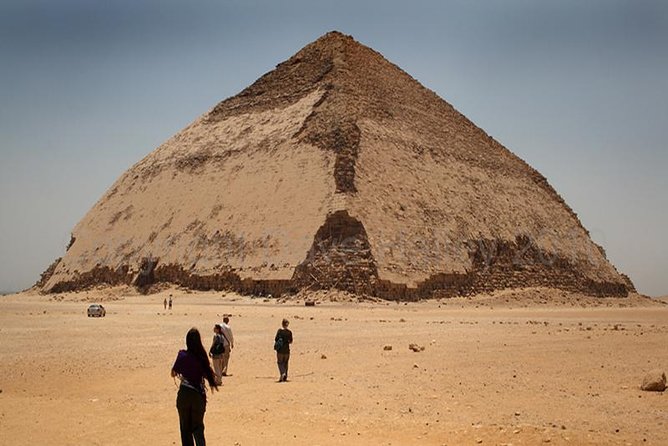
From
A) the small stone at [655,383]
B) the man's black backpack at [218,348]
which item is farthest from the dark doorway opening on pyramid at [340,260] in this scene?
the small stone at [655,383]

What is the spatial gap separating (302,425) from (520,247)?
41517 mm

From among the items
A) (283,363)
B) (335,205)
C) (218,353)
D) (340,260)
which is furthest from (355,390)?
(335,205)

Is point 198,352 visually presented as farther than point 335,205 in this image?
No

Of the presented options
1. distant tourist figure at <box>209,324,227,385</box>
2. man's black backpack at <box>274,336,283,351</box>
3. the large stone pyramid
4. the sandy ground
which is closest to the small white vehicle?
the sandy ground

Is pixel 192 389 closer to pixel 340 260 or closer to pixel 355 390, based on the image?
pixel 355 390

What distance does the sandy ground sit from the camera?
24.9ft

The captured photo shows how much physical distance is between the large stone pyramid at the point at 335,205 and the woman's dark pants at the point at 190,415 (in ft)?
92.0

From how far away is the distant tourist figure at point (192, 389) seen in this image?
630 centimetres

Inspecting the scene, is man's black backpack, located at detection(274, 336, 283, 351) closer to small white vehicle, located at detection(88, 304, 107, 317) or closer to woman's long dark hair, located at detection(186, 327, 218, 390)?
woman's long dark hair, located at detection(186, 327, 218, 390)

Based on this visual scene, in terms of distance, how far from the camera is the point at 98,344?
51.5ft

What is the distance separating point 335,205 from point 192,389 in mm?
31275

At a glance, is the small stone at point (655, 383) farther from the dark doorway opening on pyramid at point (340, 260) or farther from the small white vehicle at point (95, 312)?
the dark doorway opening on pyramid at point (340, 260)

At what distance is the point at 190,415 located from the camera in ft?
20.7

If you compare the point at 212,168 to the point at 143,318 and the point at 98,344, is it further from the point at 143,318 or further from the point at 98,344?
the point at 98,344
